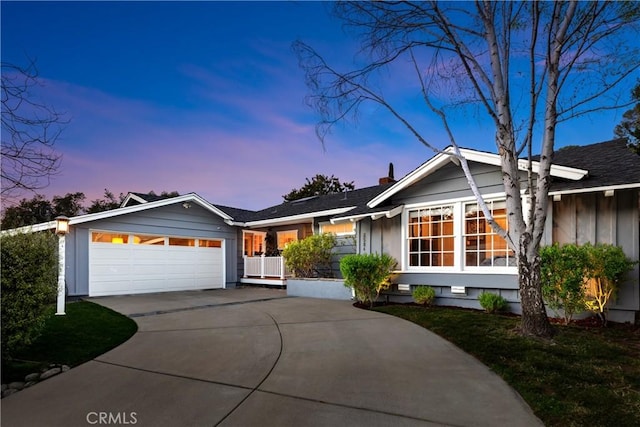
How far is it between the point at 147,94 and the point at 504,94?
10.1 m

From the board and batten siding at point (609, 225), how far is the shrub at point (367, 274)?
3805 millimetres

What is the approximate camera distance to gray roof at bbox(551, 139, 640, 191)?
6.52 metres

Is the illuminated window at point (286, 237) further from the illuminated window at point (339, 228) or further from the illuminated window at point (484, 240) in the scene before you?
the illuminated window at point (484, 240)

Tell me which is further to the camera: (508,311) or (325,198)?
(325,198)

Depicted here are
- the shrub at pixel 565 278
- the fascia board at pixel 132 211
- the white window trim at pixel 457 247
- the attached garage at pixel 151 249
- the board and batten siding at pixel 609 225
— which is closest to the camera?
the shrub at pixel 565 278

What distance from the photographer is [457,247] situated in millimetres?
8852

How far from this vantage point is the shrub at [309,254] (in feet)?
40.5

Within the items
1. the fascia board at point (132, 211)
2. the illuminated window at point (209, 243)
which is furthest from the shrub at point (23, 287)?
the illuminated window at point (209, 243)

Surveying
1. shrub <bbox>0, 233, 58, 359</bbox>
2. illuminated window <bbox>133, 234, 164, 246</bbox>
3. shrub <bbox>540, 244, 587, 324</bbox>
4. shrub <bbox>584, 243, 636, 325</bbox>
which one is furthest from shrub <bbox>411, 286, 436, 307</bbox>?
illuminated window <bbox>133, 234, 164, 246</bbox>

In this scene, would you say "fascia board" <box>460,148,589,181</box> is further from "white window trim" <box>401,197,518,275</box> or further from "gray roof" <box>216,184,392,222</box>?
"gray roof" <box>216,184,392,222</box>

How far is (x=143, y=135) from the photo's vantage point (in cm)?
1269

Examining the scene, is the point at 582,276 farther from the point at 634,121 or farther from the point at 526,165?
the point at 634,121

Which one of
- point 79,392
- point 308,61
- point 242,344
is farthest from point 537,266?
point 79,392

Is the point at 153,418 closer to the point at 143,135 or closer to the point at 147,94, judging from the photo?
the point at 147,94
